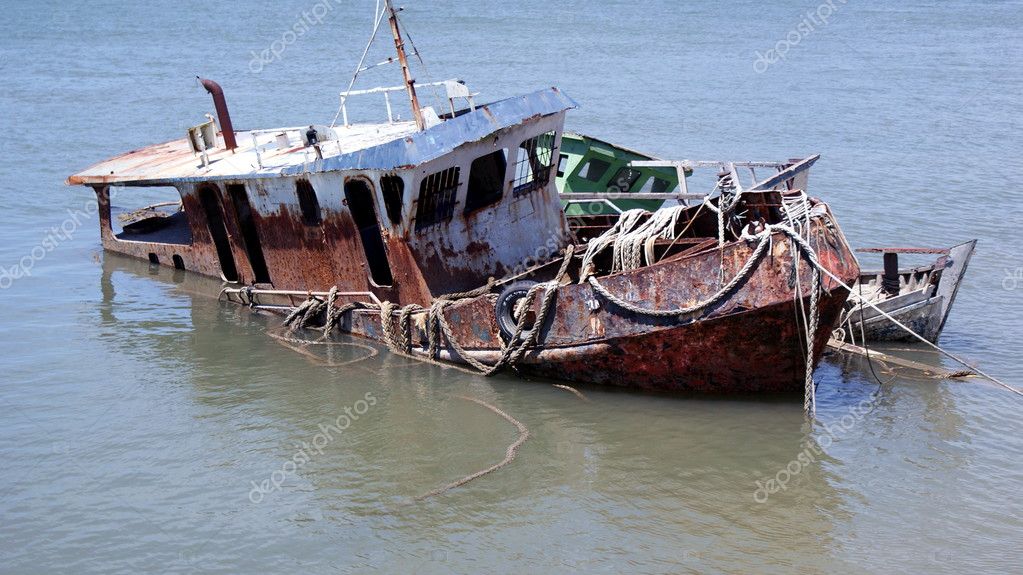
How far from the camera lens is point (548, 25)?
4625cm

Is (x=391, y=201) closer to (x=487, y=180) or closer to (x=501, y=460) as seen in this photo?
(x=487, y=180)

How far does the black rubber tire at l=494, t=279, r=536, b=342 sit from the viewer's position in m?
9.63

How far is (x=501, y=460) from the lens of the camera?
8.66m

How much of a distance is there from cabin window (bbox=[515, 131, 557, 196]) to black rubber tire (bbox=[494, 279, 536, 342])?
1.55 meters

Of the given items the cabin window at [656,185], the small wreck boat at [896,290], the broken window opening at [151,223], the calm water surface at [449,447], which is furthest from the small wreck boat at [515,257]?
the broken window opening at [151,223]

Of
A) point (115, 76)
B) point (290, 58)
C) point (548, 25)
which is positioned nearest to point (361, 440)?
point (115, 76)

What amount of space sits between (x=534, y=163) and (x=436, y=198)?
55.7 inches

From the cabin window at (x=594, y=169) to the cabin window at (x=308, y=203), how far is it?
4.46 metres

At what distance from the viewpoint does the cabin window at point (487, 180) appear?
10594 millimetres

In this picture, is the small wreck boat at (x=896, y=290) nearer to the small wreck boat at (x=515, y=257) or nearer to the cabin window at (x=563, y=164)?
the cabin window at (x=563, y=164)

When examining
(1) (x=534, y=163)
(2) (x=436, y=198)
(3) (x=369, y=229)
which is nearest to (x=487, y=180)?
(1) (x=534, y=163)

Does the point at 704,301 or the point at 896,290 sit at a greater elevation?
the point at 704,301

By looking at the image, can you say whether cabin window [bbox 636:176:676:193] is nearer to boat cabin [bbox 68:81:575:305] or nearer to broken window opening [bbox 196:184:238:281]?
boat cabin [bbox 68:81:575:305]

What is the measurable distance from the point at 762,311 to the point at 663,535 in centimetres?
225
